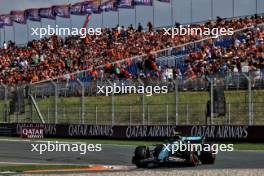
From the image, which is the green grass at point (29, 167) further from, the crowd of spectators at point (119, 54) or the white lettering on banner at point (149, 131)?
the crowd of spectators at point (119, 54)

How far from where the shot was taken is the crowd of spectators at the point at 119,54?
30.8 meters

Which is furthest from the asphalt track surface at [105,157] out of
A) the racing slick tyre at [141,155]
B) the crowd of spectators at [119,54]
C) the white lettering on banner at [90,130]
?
the crowd of spectators at [119,54]

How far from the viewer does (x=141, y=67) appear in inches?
Answer: 1368

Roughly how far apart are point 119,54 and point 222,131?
15813 millimetres

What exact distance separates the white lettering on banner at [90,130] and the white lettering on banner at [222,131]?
4955 mm

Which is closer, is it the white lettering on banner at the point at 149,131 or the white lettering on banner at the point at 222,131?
the white lettering on banner at the point at 222,131

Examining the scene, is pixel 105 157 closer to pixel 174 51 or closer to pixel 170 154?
pixel 170 154

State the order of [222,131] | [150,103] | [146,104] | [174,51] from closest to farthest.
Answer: [222,131] → [146,104] → [150,103] → [174,51]

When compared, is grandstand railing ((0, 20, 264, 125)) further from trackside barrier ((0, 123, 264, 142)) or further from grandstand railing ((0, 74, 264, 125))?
trackside barrier ((0, 123, 264, 142))

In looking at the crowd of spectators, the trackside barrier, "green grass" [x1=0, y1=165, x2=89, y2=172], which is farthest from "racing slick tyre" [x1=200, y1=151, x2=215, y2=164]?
the crowd of spectators

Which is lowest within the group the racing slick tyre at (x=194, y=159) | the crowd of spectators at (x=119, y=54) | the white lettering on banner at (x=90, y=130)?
the racing slick tyre at (x=194, y=159)

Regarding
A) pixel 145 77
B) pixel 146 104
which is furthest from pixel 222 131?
pixel 145 77

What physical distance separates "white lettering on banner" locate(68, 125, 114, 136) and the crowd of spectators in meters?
4.27

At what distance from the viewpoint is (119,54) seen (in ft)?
133
